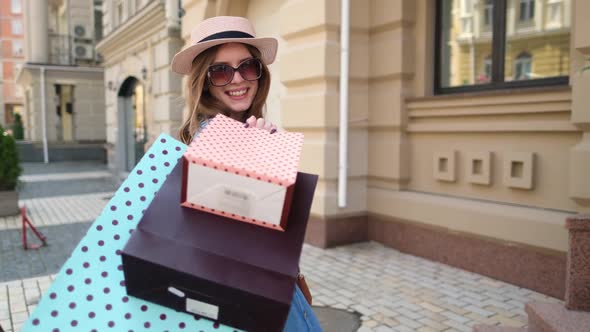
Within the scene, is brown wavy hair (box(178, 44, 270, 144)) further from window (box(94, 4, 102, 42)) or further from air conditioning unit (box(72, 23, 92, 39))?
window (box(94, 4, 102, 42))

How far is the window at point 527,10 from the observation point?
457cm

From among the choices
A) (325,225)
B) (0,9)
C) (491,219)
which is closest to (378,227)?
(325,225)

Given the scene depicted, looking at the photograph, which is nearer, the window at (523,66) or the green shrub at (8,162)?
the window at (523,66)

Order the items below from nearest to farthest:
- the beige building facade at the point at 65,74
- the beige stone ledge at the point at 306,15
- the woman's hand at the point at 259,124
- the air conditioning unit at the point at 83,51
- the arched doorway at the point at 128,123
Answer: the woman's hand at the point at 259,124 < the beige stone ledge at the point at 306,15 < the arched doorway at the point at 128,123 < the beige building facade at the point at 65,74 < the air conditioning unit at the point at 83,51

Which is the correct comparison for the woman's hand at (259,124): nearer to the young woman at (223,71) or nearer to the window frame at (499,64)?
the young woman at (223,71)

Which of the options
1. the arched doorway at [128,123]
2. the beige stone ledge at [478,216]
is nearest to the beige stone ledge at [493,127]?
the beige stone ledge at [478,216]

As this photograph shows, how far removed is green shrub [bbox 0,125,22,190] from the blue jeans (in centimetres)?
840

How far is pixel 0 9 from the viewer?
155 ft

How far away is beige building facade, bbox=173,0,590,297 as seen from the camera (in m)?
4.12

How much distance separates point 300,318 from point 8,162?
860 centimetres

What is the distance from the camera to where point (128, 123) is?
47.5ft

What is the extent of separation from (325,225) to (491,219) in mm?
1936

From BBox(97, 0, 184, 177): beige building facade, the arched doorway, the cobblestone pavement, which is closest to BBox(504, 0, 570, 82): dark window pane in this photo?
the cobblestone pavement

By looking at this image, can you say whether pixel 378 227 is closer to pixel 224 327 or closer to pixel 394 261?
pixel 394 261
